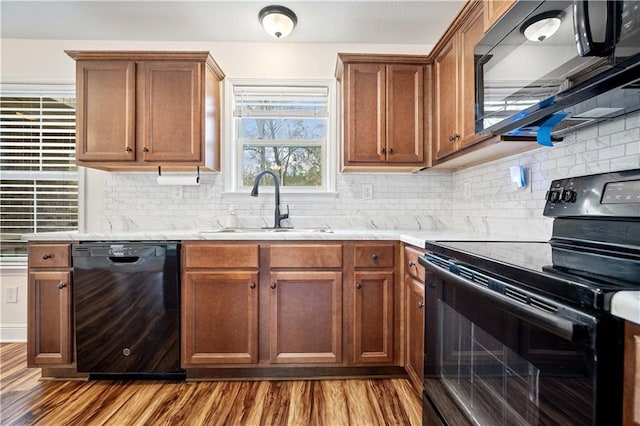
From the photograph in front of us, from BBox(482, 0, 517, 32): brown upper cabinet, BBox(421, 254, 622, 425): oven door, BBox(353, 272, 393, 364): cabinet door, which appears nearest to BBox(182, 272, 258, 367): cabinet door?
BBox(353, 272, 393, 364): cabinet door

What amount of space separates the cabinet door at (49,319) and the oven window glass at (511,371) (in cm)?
216

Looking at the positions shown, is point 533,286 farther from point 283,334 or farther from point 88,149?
point 88,149

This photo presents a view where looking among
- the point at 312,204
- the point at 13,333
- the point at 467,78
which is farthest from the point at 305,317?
the point at 13,333

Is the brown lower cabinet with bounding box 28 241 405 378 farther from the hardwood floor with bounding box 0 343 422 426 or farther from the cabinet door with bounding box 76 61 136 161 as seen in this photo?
the cabinet door with bounding box 76 61 136 161

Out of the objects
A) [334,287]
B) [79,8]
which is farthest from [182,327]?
[79,8]

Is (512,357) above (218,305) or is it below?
above

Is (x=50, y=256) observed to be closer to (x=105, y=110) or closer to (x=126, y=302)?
(x=126, y=302)

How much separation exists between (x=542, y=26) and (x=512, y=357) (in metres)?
0.99

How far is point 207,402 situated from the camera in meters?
1.82

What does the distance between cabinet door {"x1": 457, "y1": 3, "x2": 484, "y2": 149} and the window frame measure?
1.07 metres

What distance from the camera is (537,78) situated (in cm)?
109

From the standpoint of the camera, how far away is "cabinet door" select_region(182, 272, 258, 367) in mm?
2004

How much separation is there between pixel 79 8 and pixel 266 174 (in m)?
1.71

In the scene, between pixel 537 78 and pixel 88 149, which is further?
pixel 88 149
